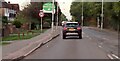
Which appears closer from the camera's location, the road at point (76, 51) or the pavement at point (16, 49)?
the pavement at point (16, 49)

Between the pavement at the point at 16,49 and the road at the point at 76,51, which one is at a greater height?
the pavement at the point at 16,49

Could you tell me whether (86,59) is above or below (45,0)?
below

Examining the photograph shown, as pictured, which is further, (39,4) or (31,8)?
(39,4)

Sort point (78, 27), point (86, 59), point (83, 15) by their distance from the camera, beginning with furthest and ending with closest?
point (83, 15) → point (78, 27) → point (86, 59)

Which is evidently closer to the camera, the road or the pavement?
the pavement

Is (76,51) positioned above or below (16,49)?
below

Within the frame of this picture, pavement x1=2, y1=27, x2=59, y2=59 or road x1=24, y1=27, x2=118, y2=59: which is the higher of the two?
pavement x1=2, y1=27, x2=59, y2=59

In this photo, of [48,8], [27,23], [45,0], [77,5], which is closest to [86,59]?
[48,8]

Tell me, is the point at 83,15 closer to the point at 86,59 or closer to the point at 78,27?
the point at 78,27

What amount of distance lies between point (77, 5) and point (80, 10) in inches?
357

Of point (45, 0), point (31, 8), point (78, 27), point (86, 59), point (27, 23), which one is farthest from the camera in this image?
point (45, 0)

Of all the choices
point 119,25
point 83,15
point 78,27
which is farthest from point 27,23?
point 83,15

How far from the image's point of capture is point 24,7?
67938mm

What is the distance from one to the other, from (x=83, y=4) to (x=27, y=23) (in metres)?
78.9
